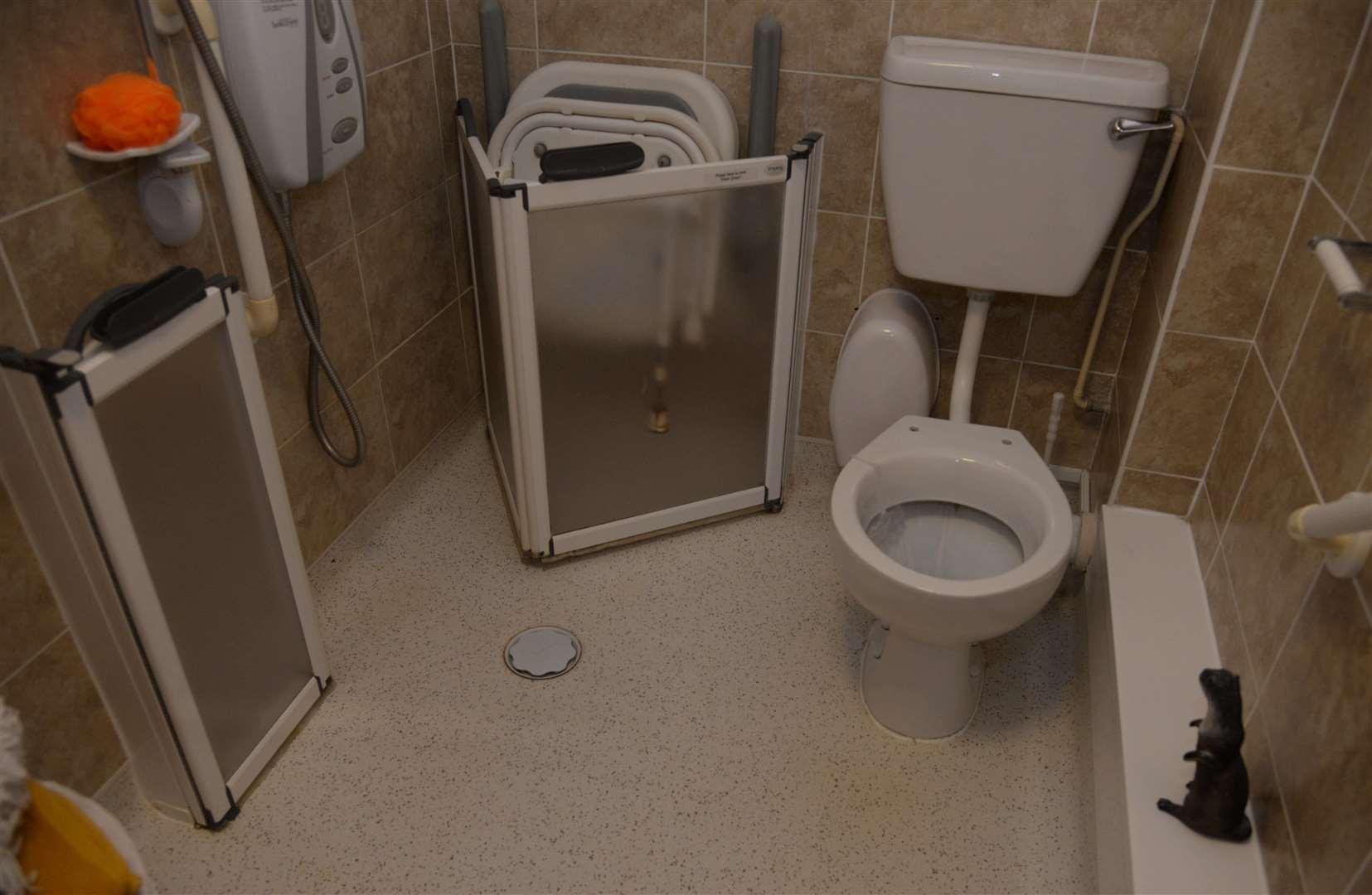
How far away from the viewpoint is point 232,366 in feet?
4.33

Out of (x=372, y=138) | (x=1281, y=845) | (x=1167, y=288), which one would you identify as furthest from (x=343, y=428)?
(x=1281, y=845)

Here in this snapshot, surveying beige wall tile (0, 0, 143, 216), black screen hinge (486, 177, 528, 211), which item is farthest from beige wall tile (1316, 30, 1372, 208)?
beige wall tile (0, 0, 143, 216)

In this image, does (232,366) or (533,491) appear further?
(533,491)

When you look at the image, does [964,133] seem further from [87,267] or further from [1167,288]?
[87,267]

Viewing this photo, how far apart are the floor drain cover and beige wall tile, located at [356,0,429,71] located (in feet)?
3.52

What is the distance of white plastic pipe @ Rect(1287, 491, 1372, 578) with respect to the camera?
0.91 meters

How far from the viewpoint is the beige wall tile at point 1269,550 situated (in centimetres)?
118

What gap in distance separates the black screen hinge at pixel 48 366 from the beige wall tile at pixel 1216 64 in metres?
1.55

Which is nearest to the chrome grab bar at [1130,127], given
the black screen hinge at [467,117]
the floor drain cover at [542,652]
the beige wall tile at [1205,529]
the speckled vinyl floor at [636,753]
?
the beige wall tile at [1205,529]

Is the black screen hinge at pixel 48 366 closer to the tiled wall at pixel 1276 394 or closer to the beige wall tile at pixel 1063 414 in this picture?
the tiled wall at pixel 1276 394

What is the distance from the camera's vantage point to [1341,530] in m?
0.93

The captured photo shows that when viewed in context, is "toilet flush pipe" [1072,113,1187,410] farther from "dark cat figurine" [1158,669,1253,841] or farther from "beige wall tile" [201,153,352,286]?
"beige wall tile" [201,153,352,286]

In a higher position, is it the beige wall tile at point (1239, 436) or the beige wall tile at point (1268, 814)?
the beige wall tile at point (1239, 436)

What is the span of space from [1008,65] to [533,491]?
1.12 metres
